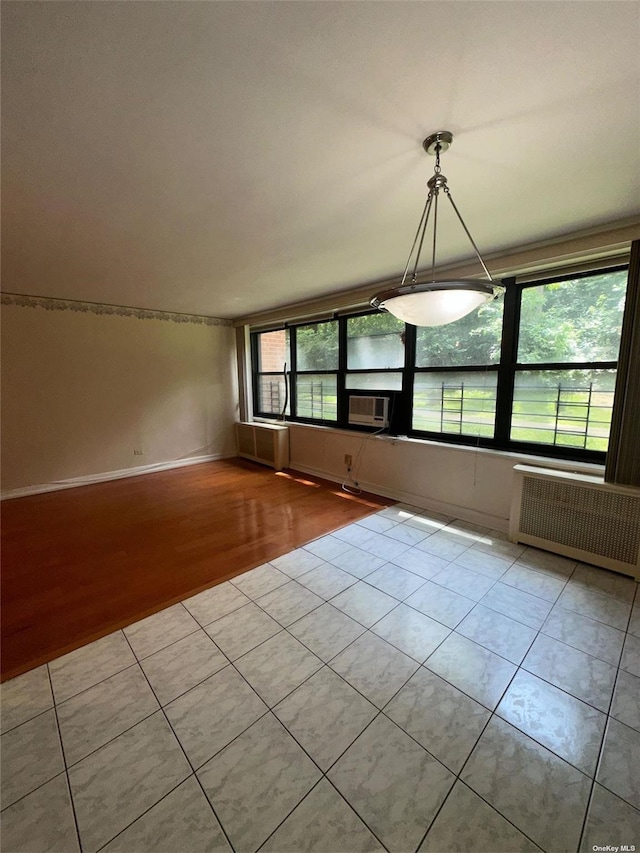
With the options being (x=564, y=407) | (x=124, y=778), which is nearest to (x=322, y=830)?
(x=124, y=778)

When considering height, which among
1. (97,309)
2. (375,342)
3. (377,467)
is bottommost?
(377,467)

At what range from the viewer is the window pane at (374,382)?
12.6 feet

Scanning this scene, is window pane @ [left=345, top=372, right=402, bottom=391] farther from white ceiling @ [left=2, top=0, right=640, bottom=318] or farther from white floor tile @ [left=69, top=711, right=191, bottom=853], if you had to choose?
white floor tile @ [left=69, top=711, right=191, bottom=853]

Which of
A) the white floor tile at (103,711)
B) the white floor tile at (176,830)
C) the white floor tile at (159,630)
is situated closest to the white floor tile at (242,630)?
the white floor tile at (159,630)

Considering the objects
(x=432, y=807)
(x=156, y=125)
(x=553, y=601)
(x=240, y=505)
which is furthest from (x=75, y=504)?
(x=553, y=601)

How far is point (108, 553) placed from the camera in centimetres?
269

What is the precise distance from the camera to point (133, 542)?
2869mm

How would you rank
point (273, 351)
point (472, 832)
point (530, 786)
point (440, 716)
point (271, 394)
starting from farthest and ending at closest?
point (271, 394) < point (273, 351) < point (440, 716) < point (530, 786) < point (472, 832)

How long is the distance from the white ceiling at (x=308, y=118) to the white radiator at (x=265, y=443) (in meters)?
2.96

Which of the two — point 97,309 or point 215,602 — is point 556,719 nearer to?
point 215,602

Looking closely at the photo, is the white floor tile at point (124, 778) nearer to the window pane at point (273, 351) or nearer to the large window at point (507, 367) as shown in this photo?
the large window at point (507, 367)

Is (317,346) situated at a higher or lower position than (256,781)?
higher

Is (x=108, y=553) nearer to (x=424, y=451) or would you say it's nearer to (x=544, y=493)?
(x=424, y=451)

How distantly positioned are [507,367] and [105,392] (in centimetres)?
477
